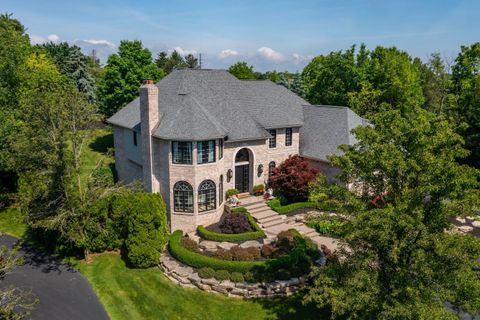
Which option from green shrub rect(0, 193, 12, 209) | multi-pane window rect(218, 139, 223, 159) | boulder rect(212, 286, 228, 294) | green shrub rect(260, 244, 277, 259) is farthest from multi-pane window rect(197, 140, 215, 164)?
green shrub rect(0, 193, 12, 209)

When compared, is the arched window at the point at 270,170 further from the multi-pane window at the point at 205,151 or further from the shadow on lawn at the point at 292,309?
the shadow on lawn at the point at 292,309

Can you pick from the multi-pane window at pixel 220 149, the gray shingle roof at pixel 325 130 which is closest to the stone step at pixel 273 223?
the multi-pane window at pixel 220 149

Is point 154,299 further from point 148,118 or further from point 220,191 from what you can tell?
point 148,118

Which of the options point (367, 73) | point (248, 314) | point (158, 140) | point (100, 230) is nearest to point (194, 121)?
point (158, 140)

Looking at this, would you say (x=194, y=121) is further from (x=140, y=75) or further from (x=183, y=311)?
(x=140, y=75)

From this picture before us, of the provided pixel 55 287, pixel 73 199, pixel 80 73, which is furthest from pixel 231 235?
pixel 80 73

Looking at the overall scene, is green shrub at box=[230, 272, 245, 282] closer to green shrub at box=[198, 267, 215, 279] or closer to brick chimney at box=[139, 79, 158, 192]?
green shrub at box=[198, 267, 215, 279]
